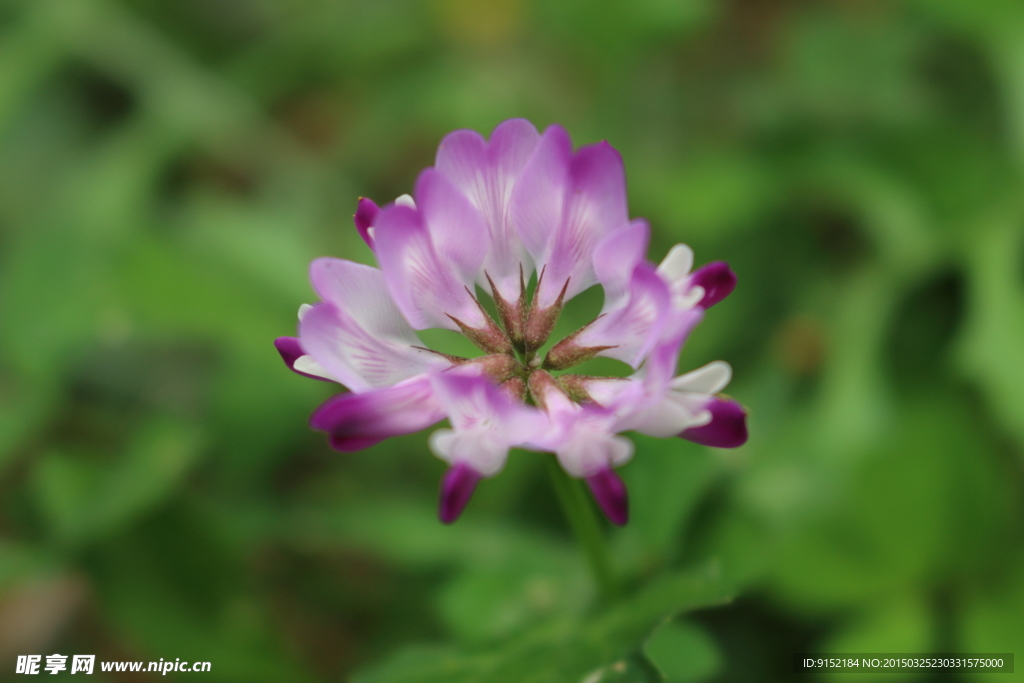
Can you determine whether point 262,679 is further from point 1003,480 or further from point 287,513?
point 1003,480

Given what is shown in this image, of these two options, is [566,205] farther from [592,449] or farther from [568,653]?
[568,653]

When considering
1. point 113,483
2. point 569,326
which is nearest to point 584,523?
point 569,326

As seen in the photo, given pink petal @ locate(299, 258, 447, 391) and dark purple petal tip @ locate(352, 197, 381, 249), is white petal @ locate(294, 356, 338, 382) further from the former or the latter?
dark purple petal tip @ locate(352, 197, 381, 249)

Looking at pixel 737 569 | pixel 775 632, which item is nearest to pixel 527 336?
pixel 737 569

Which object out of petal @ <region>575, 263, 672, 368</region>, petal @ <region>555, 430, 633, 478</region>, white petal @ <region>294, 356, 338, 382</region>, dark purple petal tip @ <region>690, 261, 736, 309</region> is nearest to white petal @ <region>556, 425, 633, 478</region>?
petal @ <region>555, 430, 633, 478</region>

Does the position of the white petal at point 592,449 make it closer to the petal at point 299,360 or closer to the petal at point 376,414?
the petal at point 376,414
